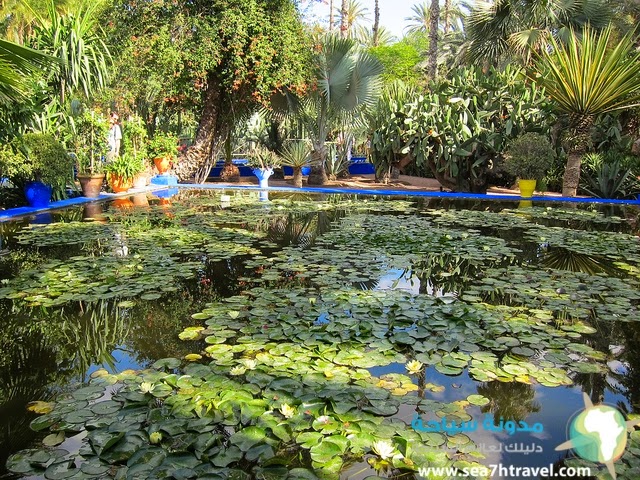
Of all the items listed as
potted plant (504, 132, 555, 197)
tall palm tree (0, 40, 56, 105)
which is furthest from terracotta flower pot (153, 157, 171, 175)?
potted plant (504, 132, 555, 197)

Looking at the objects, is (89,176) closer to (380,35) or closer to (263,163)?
(263,163)

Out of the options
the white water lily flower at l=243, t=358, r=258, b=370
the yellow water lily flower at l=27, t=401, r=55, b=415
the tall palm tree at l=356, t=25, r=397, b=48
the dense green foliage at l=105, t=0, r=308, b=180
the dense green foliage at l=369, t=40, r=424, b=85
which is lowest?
the yellow water lily flower at l=27, t=401, r=55, b=415

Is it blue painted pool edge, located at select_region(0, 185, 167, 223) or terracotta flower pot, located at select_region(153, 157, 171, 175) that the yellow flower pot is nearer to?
blue painted pool edge, located at select_region(0, 185, 167, 223)

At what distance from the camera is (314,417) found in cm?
225

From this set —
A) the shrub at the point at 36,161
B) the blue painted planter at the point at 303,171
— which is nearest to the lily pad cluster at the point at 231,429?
the shrub at the point at 36,161

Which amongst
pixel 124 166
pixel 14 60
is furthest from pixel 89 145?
pixel 14 60

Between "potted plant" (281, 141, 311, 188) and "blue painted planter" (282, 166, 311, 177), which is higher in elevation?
"potted plant" (281, 141, 311, 188)

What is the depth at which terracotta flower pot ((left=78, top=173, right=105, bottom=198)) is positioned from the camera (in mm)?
9875

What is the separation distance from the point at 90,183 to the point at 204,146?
4.32 m

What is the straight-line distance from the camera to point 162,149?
516 inches

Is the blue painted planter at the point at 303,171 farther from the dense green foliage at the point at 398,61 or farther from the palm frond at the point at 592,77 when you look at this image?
the dense green foliage at the point at 398,61

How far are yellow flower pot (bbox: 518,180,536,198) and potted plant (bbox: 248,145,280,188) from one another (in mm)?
6169

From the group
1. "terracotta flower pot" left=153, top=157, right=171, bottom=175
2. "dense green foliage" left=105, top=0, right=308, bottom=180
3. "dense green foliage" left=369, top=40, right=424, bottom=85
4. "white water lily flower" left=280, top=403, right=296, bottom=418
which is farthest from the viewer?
"dense green foliage" left=369, top=40, right=424, bottom=85

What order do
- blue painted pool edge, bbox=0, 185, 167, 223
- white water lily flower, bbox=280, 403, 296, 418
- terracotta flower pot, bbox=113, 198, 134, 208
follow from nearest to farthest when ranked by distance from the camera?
white water lily flower, bbox=280, 403, 296, 418 < blue painted pool edge, bbox=0, 185, 167, 223 < terracotta flower pot, bbox=113, 198, 134, 208
